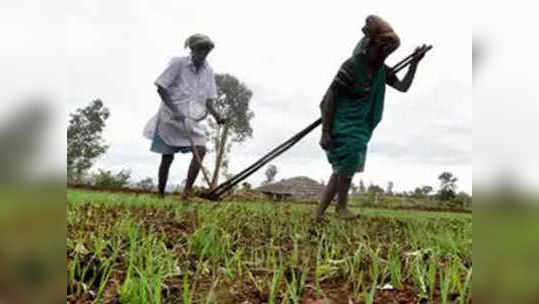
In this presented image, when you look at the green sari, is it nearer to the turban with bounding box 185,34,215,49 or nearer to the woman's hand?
the woman's hand

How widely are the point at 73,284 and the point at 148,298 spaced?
0.72ft

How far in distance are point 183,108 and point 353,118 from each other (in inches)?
108

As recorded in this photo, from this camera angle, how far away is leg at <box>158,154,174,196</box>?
5.98 meters

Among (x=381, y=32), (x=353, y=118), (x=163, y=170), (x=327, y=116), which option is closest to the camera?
(x=381, y=32)

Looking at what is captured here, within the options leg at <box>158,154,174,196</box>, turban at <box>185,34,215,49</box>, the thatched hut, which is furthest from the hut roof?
turban at <box>185,34,215,49</box>

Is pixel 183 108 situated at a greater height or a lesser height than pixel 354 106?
greater

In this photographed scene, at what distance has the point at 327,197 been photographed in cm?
406

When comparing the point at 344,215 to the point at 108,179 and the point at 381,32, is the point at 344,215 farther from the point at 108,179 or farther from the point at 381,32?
the point at 108,179

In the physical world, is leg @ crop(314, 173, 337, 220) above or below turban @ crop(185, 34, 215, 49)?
below

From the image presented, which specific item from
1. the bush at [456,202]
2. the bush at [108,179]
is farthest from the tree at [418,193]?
the bush at [108,179]

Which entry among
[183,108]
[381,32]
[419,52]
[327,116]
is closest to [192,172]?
[183,108]
